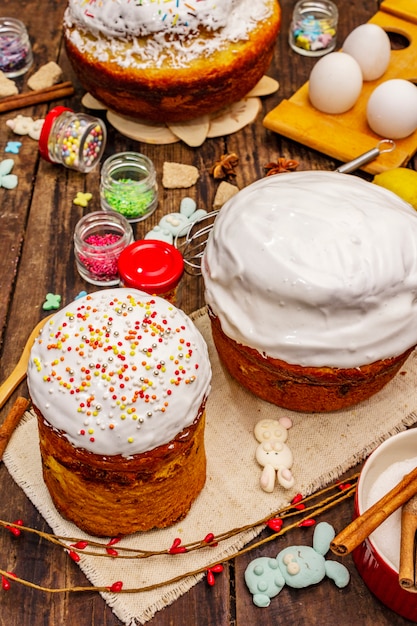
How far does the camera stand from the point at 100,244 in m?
1.62

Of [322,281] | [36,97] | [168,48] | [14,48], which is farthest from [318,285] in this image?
[14,48]

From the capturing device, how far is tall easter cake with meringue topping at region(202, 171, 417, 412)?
1.19 metres

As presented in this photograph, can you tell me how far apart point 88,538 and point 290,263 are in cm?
57

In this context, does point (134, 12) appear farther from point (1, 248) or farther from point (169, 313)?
point (169, 313)

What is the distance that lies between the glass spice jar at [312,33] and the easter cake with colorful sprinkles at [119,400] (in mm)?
1250

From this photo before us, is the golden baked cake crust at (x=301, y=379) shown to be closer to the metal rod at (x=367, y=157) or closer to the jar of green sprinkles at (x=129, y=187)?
the jar of green sprinkles at (x=129, y=187)

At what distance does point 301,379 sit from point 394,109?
33.2 inches

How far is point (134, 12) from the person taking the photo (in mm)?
1630

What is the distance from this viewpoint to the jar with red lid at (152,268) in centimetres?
143

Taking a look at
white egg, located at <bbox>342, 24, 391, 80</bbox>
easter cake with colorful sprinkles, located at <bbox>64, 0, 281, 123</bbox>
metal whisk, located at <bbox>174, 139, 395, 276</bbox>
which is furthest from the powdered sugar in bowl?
white egg, located at <bbox>342, 24, 391, 80</bbox>

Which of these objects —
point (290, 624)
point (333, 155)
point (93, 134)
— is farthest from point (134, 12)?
point (290, 624)

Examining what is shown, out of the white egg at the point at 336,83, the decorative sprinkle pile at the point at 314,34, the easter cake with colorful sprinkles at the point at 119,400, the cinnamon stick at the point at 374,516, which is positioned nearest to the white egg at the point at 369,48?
the white egg at the point at 336,83

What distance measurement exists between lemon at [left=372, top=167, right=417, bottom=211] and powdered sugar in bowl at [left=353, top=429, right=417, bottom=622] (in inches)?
24.9

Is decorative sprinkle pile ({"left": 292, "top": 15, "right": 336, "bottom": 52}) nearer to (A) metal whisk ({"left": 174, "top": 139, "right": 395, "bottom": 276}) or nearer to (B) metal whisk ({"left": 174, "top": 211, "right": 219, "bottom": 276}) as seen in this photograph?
(A) metal whisk ({"left": 174, "top": 139, "right": 395, "bottom": 276})
